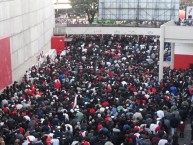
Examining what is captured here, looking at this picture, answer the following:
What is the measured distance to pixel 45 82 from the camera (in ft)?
73.2

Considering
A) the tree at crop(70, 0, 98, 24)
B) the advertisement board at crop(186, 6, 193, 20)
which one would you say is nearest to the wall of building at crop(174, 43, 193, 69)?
the advertisement board at crop(186, 6, 193, 20)

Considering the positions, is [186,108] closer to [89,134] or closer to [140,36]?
[89,134]

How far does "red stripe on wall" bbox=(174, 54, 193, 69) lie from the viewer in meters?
28.5

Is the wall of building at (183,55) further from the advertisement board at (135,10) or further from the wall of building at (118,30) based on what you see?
the advertisement board at (135,10)

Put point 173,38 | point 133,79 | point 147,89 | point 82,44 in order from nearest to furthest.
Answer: point 147,89, point 133,79, point 173,38, point 82,44

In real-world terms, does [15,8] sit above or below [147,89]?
above

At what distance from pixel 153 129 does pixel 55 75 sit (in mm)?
10116

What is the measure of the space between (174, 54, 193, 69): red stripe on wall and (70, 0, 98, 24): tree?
2541 centimetres

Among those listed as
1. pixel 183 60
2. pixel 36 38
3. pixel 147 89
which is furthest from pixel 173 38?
pixel 36 38

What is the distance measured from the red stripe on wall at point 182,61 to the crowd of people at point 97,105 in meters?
1.58

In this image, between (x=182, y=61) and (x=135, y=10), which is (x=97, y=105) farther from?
(x=135, y=10)

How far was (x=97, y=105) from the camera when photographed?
55.3 ft

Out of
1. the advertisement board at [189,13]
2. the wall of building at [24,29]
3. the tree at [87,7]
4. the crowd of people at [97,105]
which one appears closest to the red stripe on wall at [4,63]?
the crowd of people at [97,105]

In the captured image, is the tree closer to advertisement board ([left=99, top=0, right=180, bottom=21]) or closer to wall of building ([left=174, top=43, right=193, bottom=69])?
advertisement board ([left=99, top=0, right=180, bottom=21])
